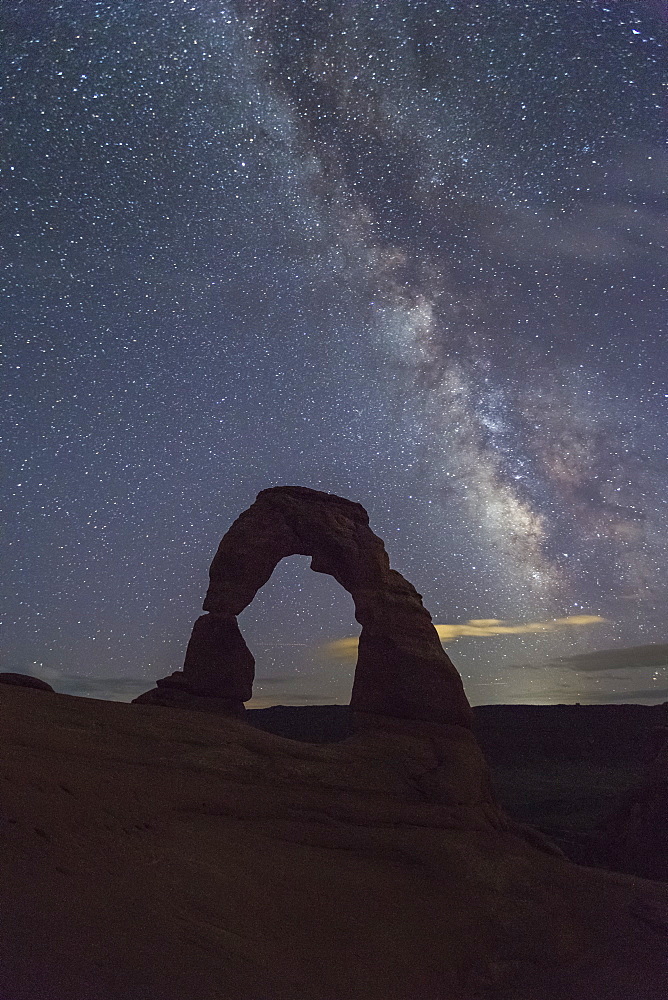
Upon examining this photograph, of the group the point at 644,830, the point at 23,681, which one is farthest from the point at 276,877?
the point at 644,830

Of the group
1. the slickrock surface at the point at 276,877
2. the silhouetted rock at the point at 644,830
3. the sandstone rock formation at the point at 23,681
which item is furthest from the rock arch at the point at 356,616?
the silhouetted rock at the point at 644,830

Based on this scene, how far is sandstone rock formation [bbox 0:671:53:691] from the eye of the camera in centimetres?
1938

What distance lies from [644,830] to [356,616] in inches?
488

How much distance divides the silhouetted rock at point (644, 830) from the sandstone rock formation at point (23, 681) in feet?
66.0

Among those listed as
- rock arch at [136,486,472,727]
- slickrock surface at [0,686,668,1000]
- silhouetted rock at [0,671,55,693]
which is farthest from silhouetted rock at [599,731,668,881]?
silhouetted rock at [0,671,55,693]

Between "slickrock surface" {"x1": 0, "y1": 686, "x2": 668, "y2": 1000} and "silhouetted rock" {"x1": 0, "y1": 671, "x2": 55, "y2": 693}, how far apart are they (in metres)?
2.78

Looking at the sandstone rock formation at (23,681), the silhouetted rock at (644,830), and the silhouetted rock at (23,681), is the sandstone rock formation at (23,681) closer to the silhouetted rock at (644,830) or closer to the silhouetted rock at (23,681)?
the silhouetted rock at (23,681)

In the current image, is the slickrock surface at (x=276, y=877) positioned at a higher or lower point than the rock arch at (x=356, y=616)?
lower

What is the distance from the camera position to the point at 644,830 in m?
22.7

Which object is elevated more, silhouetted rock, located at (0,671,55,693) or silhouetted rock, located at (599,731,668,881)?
silhouetted rock, located at (0,671,55,693)

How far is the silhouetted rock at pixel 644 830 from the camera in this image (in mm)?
21844

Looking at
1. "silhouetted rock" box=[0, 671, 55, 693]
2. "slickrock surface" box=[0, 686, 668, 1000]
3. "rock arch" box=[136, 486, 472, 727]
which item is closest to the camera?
"slickrock surface" box=[0, 686, 668, 1000]

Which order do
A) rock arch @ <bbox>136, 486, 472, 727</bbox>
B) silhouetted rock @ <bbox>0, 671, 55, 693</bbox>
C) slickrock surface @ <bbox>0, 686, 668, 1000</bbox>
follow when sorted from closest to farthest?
slickrock surface @ <bbox>0, 686, 668, 1000</bbox> < silhouetted rock @ <bbox>0, 671, 55, 693</bbox> < rock arch @ <bbox>136, 486, 472, 727</bbox>

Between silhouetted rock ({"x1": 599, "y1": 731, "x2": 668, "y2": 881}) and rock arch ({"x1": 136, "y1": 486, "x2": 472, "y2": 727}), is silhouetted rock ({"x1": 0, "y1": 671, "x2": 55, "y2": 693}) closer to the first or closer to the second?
rock arch ({"x1": 136, "y1": 486, "x2": 472, "y2": 727})
